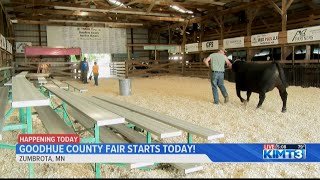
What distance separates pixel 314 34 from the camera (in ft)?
31.4

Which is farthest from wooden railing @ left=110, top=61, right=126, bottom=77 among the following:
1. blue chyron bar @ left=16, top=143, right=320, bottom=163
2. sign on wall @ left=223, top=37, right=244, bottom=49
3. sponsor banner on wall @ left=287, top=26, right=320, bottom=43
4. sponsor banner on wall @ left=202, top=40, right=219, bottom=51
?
blue chyron bar @ left=16, top=143, right=320, bottom=163

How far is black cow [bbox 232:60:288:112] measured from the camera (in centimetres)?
537

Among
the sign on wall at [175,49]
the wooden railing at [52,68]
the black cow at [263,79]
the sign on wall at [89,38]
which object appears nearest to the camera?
the black cow at [263,79]

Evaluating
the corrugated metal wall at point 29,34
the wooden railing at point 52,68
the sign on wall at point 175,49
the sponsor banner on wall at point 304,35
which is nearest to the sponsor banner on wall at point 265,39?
the sponsor banner on wall at point 304,35

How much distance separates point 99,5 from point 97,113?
13.3 m

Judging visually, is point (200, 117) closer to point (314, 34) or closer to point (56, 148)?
point (56, 148)

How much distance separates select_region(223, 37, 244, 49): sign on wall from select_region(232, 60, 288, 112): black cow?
7.72 meters

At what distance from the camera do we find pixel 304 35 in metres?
9.95

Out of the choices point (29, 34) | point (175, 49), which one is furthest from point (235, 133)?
point (29, 34)

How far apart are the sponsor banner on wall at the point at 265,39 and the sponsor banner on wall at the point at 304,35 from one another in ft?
2.06

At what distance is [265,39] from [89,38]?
534 inches

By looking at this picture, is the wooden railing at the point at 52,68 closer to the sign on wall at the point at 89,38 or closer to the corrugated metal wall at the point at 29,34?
the sign on wall at the point at 89,38

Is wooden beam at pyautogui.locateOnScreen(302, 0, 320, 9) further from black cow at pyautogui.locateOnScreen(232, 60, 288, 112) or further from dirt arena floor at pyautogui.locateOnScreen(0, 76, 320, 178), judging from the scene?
black cow at pyautogui.locateOnScreen(232, 60, 288, 112)

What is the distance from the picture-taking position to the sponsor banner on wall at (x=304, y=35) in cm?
951
